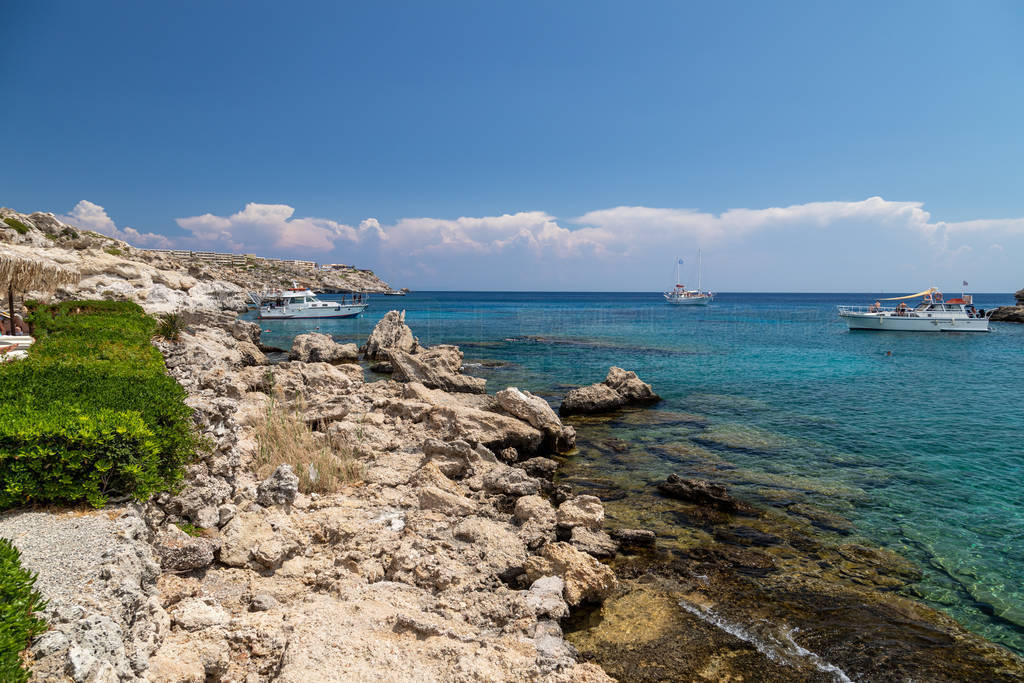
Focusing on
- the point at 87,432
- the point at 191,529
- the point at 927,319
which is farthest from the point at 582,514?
the point at 927,319

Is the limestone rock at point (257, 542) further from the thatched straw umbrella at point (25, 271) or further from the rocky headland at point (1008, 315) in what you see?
the rocky headland at point (1008, 315)

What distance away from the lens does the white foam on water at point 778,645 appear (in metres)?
6.27

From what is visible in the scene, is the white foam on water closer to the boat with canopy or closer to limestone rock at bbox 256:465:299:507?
limestone rock at bbox 256:465:299:507

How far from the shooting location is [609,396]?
19266mm

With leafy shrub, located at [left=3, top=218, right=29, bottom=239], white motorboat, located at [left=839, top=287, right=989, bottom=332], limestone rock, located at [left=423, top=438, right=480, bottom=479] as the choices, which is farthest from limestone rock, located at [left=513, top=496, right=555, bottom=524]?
white motorboat, located at [left=839, top=287, right=989, bottom=332]

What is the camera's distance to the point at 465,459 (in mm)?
11578

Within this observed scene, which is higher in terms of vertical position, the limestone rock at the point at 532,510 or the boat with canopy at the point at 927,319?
the boat with canopy at the point at 927,319

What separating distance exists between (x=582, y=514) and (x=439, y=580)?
3.17m

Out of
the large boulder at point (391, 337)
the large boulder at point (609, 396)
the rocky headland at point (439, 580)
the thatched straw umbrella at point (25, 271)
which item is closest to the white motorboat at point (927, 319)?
the large boulder at point (609, 396)

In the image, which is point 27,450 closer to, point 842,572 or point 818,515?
point 842,572

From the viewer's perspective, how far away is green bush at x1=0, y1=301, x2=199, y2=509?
5.41 m

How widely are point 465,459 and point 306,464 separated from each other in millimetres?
3415

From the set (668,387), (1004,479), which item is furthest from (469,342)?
(1004,479)

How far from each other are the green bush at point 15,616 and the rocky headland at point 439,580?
18cm
